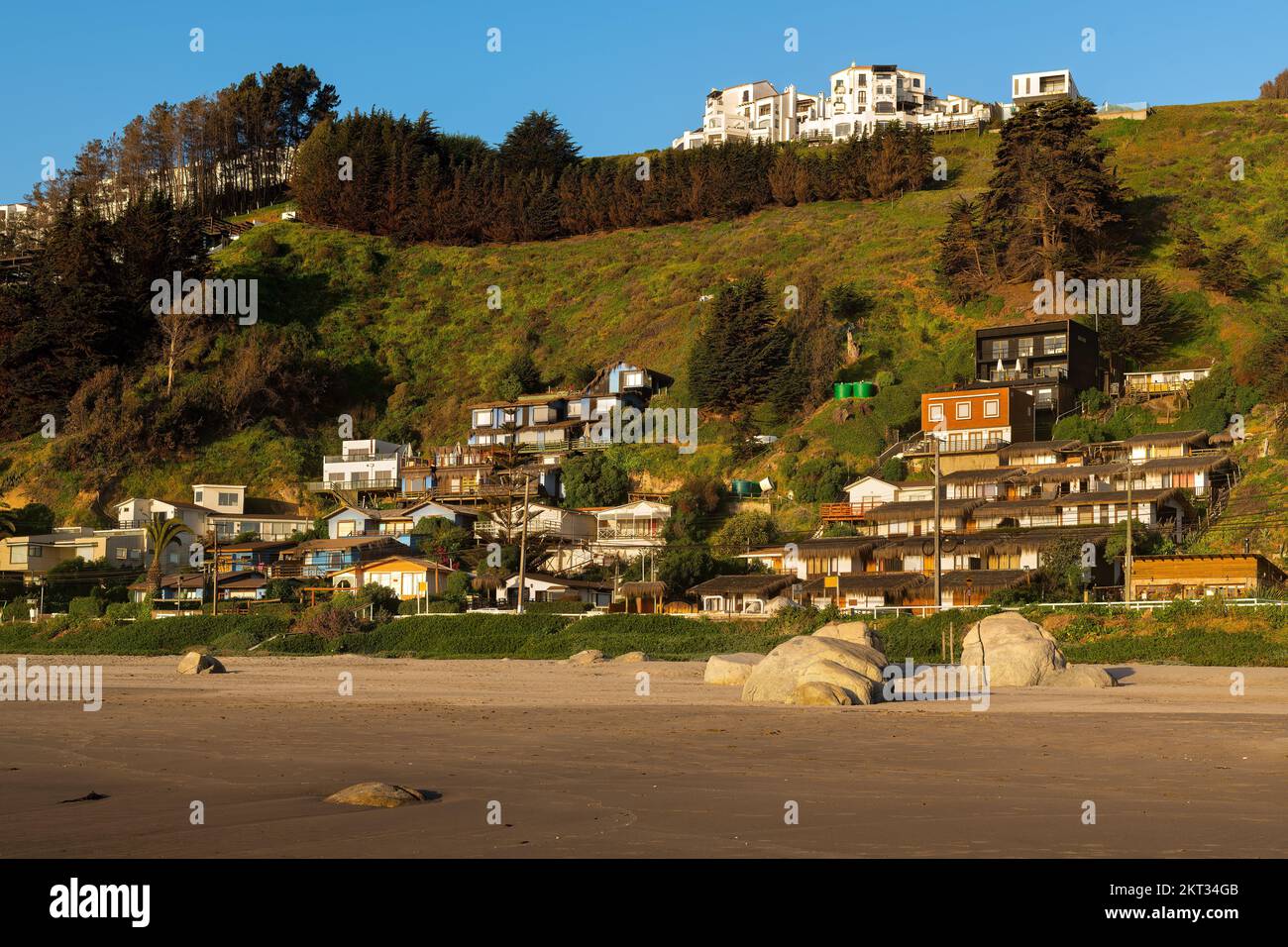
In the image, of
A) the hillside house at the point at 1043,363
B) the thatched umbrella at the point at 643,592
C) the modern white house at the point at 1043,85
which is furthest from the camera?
the modern white house at the point at 1043,85

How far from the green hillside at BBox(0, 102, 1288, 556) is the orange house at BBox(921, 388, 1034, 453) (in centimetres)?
381

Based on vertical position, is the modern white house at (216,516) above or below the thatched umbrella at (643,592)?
above

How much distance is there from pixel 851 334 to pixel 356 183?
64.2 metres

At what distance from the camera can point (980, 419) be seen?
74125 mm

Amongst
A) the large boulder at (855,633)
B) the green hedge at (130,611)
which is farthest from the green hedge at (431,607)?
the large boulder at (855,633)

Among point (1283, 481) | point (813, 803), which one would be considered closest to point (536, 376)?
point (1283, 481)

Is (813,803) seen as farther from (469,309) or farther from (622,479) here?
(469,309)

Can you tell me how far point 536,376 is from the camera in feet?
327

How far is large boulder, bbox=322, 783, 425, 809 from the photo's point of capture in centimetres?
1077

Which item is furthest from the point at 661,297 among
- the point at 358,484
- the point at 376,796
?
the point at 376,796

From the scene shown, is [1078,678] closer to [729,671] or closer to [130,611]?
[729,671]
